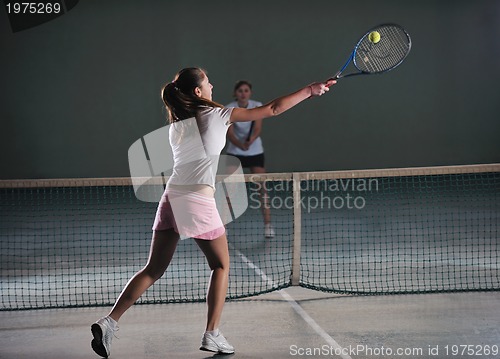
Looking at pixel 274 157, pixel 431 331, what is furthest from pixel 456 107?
pixel 431 331

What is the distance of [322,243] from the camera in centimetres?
813

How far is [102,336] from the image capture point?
163 inches

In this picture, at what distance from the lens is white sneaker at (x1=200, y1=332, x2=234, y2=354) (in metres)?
4.14

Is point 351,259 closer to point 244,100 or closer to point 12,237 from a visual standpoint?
point 244,100

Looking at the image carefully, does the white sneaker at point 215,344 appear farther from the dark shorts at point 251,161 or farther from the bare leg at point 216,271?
the dark shorts at point 251,161

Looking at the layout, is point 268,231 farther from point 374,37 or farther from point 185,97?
point 185,97

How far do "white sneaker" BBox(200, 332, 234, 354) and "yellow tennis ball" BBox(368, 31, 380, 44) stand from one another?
6.93 ft

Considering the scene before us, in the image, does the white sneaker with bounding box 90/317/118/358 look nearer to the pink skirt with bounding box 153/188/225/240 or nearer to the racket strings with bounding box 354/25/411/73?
the pink skirt with bounding box 153/188/225/240

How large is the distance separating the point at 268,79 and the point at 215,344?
37.2 ft

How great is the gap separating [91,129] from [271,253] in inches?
323

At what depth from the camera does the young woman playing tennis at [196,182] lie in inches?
157

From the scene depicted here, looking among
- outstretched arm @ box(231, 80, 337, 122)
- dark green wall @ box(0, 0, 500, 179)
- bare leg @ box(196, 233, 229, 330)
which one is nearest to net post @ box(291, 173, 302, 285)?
bare leg @ box(196, 233, 229, 330)
